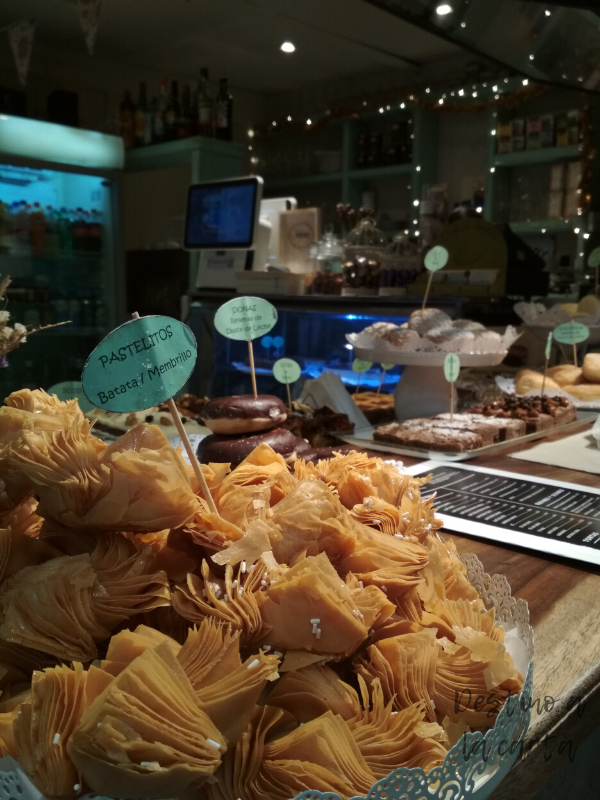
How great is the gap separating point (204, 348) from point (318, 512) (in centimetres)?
304

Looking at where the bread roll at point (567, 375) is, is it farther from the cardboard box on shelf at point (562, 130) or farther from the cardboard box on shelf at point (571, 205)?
the cardboard box on shelf at point (562, 130)

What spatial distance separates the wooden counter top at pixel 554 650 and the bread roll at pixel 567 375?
5.55ft

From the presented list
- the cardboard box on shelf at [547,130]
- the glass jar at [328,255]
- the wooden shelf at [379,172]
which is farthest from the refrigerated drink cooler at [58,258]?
the cardboard box on shelf at [547,130]

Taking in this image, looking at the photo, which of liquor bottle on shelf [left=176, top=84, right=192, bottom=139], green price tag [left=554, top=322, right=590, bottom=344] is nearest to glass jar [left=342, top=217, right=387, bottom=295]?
green price tag [left=554, top=322, right=590, bottom=344]

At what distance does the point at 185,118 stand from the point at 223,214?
1.50m

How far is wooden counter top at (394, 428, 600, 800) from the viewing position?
0.62 meters

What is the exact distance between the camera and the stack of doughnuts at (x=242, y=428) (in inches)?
53.7

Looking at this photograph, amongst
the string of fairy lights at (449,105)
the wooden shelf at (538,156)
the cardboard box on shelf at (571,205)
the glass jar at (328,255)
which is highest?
the string of fairy lights at (449,105)

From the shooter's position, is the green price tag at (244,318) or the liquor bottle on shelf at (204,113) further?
the liquor bottle on shelf at (204,113)

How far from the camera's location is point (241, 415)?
1.38 metres

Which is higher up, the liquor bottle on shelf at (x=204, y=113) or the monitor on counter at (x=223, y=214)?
the liquor bottle on shelf at (x=204, y=113)

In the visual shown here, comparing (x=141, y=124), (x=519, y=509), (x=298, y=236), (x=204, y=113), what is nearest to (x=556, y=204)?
(x=298, y=236)

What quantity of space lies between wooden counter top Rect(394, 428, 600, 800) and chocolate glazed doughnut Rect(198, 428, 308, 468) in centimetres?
38

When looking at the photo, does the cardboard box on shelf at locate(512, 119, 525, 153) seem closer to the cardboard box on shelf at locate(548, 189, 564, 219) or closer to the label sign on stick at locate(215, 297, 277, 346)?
the cardboard box on shelf at locate(548, 189, 564, 219)
